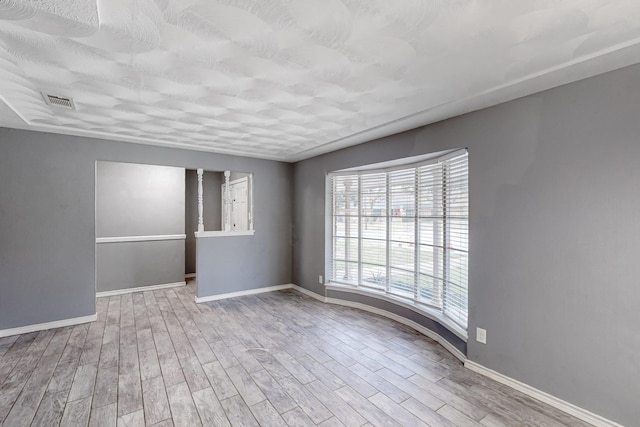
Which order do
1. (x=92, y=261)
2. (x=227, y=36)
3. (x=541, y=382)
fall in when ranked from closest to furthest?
(x=227, y=36), (x=541, y=382), (x=92, y=261)

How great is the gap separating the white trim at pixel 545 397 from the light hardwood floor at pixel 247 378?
0.21ft

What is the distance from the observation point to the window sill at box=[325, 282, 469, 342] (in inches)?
113

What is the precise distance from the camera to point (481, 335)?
101 inches

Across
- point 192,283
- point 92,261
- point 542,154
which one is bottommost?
point 192,283

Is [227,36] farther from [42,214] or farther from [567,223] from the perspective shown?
[42,214]

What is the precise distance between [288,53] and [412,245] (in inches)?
106

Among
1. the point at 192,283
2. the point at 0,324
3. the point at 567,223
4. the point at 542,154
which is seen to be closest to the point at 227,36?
the point at 542,154

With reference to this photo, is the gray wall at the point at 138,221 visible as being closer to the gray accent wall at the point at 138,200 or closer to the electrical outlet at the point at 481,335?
the gray accent wall at the point at 138,200

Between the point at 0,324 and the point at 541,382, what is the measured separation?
543cm

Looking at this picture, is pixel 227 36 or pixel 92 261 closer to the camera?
pixel 227 36

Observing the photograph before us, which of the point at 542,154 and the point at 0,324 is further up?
the point at 542,154

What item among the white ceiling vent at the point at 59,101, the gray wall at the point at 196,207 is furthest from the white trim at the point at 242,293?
the white ceiling vent at the point at 59,101

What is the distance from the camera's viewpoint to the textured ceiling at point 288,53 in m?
1.39

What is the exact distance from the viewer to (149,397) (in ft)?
7.30
